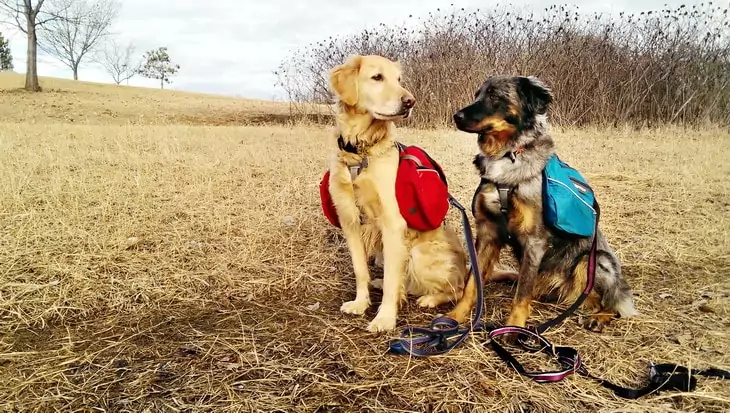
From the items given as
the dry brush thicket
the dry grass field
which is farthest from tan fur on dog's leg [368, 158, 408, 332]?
the dry brush thicket

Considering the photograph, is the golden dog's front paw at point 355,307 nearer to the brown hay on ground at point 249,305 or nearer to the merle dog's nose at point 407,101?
the brown hay on ground at point 249,305

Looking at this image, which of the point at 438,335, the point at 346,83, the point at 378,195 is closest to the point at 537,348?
the point at 438,335

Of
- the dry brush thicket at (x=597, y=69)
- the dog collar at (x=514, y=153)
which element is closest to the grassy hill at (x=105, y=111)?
the dry brush thicket at (x=597, y=69)

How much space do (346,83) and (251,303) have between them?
172 cm

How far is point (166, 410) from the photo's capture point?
2.18 meters

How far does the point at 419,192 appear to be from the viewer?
10.2 ft

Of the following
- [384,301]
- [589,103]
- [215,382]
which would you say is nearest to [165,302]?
[215,382]

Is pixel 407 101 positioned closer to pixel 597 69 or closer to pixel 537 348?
pixel 537 348

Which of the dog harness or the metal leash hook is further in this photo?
the metal leash hook

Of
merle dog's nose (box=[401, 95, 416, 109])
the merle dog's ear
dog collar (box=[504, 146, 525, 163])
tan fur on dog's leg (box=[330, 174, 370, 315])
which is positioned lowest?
tan fur on dog's leg (box=[330, 174, 370, 315])

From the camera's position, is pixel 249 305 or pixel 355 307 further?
pixel 249 305

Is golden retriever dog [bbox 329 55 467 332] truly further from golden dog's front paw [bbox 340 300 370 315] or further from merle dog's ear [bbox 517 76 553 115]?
merle dog's ear [bbox 517 76 553 115]

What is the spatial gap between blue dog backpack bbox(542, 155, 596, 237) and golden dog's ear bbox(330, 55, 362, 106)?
1353 millimetres

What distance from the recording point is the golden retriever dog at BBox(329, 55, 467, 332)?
10.2 feet
